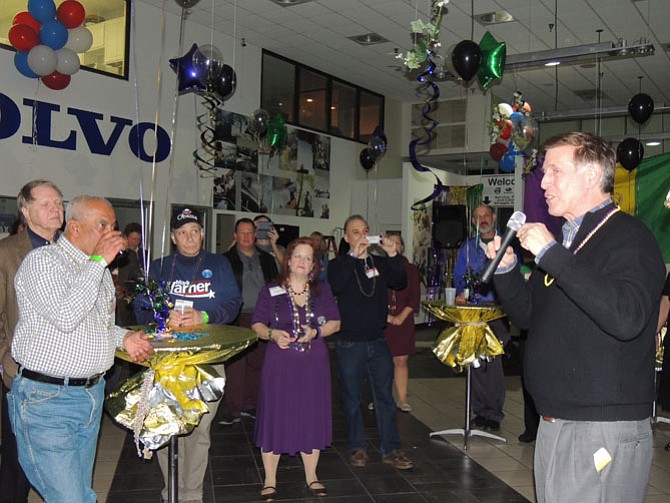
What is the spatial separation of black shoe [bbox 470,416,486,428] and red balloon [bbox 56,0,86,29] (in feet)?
17.5

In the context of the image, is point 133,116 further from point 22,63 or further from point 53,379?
point 53,379

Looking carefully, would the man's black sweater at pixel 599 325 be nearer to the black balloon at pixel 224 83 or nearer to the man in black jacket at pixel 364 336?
the man in black jacket at pixel 364 336

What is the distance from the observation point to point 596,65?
10.8 metres

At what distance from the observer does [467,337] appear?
15.0 ft

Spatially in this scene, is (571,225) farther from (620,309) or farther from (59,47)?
(59,47)

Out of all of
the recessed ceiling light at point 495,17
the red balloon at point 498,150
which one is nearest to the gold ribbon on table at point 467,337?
the red balloon at point 498,150

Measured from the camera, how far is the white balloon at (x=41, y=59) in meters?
6.39

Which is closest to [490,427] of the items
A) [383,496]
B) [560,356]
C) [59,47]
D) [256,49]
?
[383,496]

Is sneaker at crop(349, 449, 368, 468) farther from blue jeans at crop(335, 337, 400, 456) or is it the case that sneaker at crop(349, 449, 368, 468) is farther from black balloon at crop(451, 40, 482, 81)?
black balloon at crop(451, 40, 482, 81)

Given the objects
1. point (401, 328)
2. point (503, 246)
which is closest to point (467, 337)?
point (401, 328)

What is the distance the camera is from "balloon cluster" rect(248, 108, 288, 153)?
28.0ft

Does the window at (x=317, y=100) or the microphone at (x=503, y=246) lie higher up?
the window at (x=317, y=100)

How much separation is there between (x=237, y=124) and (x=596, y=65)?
597 centimetres

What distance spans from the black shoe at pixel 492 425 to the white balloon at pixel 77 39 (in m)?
5.29
